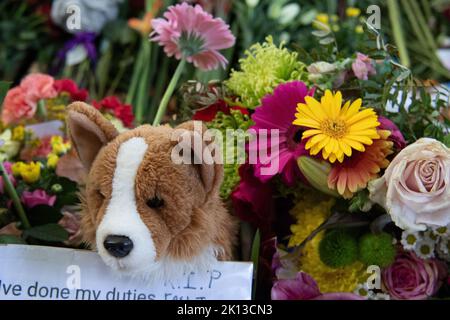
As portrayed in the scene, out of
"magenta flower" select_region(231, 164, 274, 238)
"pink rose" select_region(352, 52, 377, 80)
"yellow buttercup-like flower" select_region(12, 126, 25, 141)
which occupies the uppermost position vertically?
"pink rose" select_region(352, 52, 377, 80)

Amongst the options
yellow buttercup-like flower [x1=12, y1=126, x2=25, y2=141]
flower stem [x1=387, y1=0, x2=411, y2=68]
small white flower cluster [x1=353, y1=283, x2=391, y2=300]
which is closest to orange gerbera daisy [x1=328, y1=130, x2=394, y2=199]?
small white flower cluster [x1=353, y1=283, x2=391, y2=300]

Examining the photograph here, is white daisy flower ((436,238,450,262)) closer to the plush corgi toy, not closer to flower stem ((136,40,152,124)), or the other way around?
the plush corgi toy

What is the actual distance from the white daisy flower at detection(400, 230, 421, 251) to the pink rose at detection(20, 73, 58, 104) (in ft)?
1.90

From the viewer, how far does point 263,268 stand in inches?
26.5

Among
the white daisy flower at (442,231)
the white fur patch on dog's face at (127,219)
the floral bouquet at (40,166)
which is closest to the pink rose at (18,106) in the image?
the floral bouquet at (40,166)

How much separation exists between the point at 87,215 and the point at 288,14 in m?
0.90

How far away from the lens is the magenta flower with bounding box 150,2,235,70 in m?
0.67

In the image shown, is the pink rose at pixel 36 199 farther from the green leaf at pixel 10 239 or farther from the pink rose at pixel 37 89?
the pink rose at pixel 37 89

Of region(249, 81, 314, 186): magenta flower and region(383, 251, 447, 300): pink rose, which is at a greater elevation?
region(249, 81, 314, 186): magenta flower

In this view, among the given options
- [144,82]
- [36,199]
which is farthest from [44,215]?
[144,82]

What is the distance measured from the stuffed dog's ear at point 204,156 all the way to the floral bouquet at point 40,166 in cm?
20

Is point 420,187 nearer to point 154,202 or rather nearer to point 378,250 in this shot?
point 378,250
